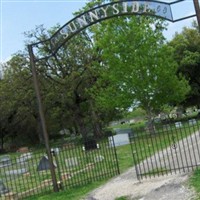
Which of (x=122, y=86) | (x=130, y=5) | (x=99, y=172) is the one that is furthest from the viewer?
(x=122, y=86)

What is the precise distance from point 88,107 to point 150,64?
47.8 ft

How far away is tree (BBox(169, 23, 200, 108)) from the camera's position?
51.4 m

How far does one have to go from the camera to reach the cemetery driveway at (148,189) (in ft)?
26.7

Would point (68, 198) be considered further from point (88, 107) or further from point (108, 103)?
point (88, 107)

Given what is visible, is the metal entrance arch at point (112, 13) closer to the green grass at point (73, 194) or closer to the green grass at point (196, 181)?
the green grass at point (73, 194)

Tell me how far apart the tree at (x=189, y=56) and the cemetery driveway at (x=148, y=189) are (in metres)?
41.7

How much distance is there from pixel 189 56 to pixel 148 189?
44.0 metres

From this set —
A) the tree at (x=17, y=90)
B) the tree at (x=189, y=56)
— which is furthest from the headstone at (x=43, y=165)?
the tree at (x=189, y=56)

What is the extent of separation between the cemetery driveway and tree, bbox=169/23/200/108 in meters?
41.7

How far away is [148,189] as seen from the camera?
9.15 meters

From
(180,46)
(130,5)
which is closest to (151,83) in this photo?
(180,46)

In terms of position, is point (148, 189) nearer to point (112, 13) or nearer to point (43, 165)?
point (112, 13)

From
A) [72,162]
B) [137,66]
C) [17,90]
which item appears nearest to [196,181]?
[72,162]

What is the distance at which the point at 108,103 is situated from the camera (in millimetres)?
35344
